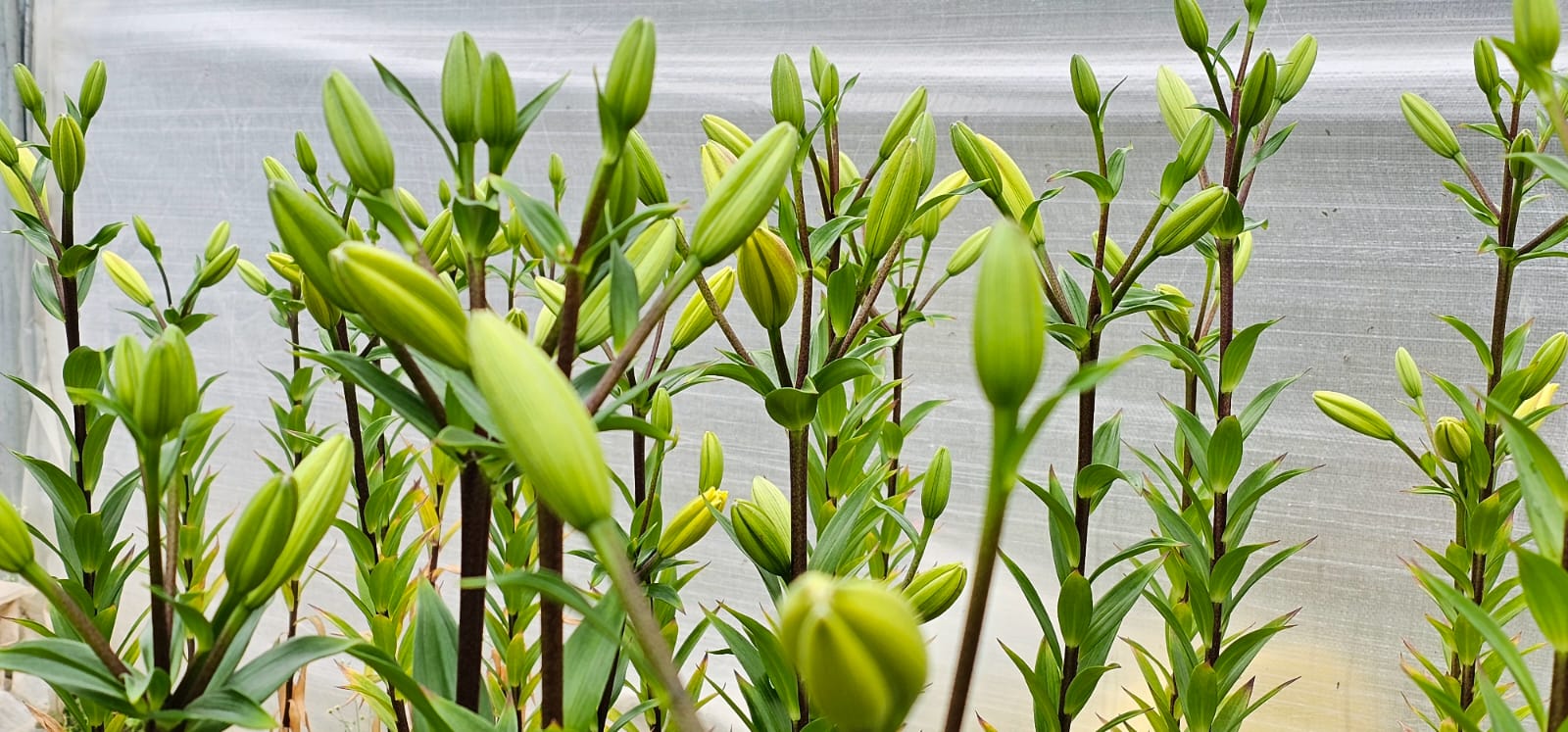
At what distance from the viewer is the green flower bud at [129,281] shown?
53 cm

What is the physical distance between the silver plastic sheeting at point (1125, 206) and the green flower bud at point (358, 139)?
24.6 inches

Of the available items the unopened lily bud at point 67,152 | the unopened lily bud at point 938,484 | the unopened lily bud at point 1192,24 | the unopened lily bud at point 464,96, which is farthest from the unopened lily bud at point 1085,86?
the unopened lily bud at point 67,152

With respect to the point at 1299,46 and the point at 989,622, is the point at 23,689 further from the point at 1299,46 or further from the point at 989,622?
the point at 1299,46

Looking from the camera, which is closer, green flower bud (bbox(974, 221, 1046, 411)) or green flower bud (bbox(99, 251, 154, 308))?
green flower bud (bbox(974, 221, 1046, 411))

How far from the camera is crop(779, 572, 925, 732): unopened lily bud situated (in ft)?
0.42

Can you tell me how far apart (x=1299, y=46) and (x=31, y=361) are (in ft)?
5.90

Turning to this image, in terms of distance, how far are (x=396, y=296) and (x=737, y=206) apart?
0.06 metres

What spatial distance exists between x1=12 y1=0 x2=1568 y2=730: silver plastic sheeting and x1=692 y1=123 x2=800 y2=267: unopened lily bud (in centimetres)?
60

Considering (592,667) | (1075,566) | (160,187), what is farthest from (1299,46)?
(160,187)

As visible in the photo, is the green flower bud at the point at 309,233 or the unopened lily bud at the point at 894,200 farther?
the unopened lily bud at the point at 894,200

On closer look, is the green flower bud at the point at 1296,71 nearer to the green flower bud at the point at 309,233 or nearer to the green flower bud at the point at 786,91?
the green flower bud at the point at 786,91

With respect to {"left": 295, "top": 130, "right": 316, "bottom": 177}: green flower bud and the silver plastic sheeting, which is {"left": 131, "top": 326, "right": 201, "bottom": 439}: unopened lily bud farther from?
the silver plastic sheeting

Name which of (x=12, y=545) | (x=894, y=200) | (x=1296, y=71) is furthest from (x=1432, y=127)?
(x=12, y=545)

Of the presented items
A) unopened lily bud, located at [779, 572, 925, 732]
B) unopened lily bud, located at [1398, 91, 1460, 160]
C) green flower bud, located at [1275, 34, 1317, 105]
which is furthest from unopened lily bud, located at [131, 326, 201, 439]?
unopened lily bud, located at [1398, 91, 1460, 160]
